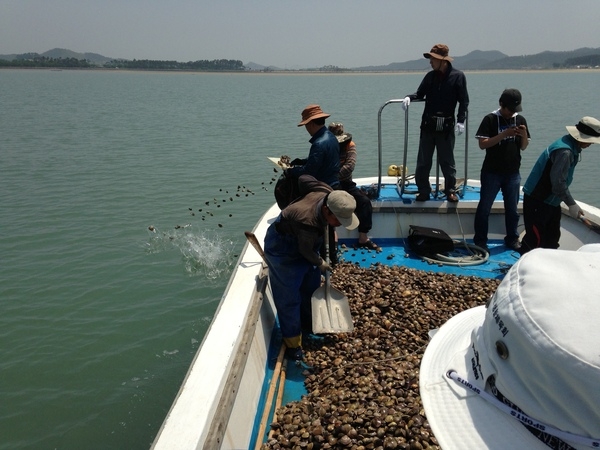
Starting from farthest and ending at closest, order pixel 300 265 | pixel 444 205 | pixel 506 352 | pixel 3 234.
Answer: pixel 3 234
pixel 444 205
pixel 300 265
pixel 506 352

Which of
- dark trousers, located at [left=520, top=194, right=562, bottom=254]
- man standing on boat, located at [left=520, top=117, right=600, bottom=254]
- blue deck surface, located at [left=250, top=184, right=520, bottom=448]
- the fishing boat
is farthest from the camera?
blue deck surface, located at [left=250, top=184, right=520, bottom=448]

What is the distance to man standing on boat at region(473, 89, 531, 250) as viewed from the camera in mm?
5684

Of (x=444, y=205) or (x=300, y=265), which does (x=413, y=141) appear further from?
(x=300, y=265)

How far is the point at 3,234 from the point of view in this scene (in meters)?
10.6

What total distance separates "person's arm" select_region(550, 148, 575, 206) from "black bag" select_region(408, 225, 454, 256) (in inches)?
65.4

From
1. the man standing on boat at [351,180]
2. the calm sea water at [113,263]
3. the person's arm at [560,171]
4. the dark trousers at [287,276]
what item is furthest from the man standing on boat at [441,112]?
the calm sea water at [113,263]

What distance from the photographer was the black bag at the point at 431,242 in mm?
6629

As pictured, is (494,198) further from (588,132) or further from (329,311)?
(329,311)

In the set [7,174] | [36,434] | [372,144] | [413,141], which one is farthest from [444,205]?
[413,141]

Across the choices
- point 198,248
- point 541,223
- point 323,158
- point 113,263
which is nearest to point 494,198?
point 541,223

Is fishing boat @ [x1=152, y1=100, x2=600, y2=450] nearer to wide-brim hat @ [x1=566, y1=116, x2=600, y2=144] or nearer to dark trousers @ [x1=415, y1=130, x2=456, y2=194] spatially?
dark trousers @ [x1=415, y1=130, x2=456, y2=194]

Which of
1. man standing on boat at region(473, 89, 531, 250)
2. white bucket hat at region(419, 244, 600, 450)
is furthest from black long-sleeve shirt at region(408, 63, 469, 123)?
white bucket hat at region(419, 244, 600, 450)

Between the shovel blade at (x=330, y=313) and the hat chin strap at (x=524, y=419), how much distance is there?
287cm

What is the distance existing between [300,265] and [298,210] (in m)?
0.58
